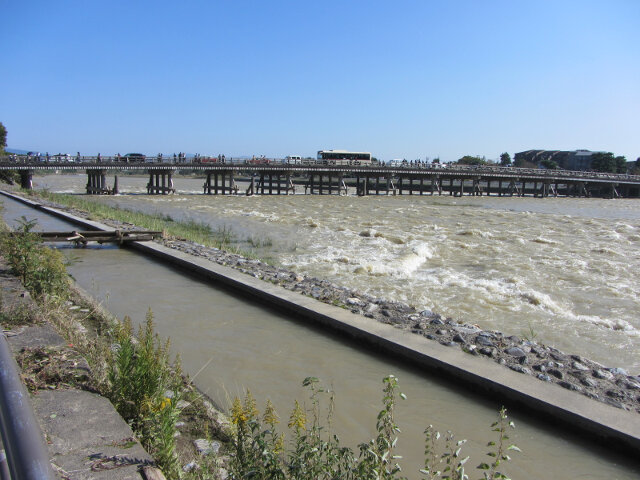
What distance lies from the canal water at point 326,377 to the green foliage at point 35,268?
1170mm

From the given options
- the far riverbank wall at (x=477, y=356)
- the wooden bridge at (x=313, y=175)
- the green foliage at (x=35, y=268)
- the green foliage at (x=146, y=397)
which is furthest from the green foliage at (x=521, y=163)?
the green foliage at (x=146, y=397)

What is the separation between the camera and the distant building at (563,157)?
15488 cm

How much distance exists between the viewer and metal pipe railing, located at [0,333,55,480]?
126 cm

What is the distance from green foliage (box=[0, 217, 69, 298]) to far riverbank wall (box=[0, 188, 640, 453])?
3.33 metres

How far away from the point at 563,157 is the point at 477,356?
182963 mm

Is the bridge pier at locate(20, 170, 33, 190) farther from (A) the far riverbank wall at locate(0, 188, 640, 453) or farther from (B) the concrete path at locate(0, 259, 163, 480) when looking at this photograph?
(B) the concrete path at locate(0, 259, 163, 480)

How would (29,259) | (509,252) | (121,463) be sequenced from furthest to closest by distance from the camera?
1. (509,252)
2. (29,259)
3. (121,463)

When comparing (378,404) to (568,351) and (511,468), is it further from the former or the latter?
(568,351)

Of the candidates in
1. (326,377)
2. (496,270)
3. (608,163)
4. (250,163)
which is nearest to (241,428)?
(326,377)

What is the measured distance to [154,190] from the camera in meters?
56.7

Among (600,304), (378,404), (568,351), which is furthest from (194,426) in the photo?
(600,304)

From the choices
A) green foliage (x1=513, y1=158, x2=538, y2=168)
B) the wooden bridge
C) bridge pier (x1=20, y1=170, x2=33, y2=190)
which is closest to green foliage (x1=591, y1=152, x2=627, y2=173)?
green foliage (x1=513, y1=158, x2=538, y2=168)

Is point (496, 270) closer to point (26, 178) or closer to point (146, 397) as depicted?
point (146, 397)

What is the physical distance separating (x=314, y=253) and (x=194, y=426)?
1297 centimetres
